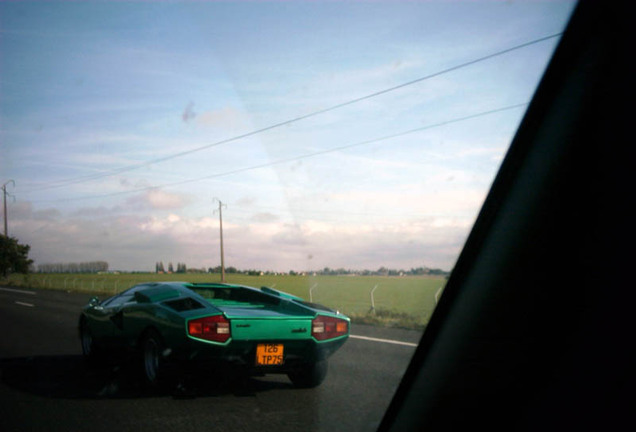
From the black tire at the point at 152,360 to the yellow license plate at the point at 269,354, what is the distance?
1.11 metres

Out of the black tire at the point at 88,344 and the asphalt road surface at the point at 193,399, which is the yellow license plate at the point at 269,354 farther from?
the black tire at the point at 88,344

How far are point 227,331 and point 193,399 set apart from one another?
3.01 ft

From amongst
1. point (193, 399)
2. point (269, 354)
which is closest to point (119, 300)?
point (193, 399)

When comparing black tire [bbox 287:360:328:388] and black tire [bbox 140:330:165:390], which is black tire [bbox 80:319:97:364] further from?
black tire [bbox 287:360:328:388]

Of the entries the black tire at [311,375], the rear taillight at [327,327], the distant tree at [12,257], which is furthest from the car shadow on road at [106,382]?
the distant tree at [12,257]

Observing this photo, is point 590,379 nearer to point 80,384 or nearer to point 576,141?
point 576,141

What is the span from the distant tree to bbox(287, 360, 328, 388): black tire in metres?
53.6

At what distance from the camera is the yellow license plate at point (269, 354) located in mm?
5926

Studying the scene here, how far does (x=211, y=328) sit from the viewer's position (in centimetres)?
582

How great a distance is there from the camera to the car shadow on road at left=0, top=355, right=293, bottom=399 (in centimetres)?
629

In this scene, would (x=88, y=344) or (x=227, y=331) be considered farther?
(x=88, y=344)

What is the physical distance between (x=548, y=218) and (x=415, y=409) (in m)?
1.46

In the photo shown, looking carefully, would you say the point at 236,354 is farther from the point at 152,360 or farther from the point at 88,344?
the point at 88,344

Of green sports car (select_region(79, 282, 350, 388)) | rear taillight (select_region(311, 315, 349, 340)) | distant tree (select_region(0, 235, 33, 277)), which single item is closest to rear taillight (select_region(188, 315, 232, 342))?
green sports car (select_region(79, 282, 350, 388))
